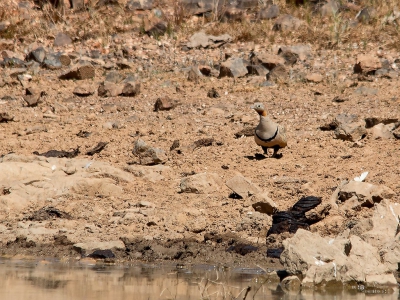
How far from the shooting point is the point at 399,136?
27.5 ft

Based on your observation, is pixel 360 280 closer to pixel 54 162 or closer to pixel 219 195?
pixel 219 195

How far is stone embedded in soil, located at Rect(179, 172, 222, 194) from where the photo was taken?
24.0ft

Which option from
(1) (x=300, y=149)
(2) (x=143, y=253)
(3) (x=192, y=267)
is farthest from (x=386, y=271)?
(1) (x=300, y=149)

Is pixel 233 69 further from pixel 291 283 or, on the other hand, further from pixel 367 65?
pixel 291 283

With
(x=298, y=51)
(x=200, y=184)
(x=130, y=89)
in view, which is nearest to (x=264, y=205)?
(x=200, y=184)

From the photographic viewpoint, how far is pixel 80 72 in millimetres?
11648

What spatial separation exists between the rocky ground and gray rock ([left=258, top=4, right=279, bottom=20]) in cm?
4

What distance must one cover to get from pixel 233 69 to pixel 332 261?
6.52 m

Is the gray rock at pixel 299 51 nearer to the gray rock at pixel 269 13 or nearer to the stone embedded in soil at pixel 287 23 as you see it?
the stone embedded in soil at pixel 287 23

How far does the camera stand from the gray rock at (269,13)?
14.0 metres

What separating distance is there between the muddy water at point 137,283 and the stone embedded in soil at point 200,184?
1.37 meters

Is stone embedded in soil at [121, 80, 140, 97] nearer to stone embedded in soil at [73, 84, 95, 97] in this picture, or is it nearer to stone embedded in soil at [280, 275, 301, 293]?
stone embedded in soil at [73, 84, 95, 97]

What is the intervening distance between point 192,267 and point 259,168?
2.17m

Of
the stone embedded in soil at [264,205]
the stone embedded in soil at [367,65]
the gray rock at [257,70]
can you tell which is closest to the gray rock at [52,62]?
the gray rock at [257,70]
